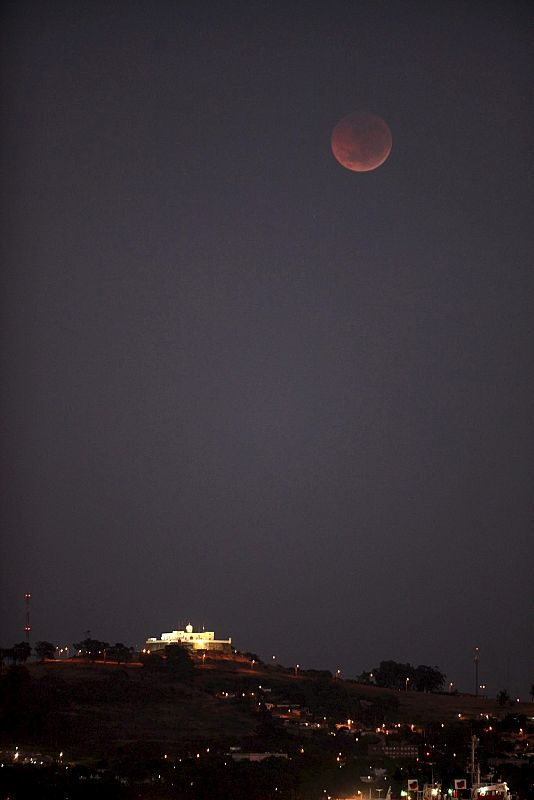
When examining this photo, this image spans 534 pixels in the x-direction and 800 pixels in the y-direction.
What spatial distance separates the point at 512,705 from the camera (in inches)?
4122

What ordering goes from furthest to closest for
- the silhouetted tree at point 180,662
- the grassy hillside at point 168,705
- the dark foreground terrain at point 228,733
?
the silhouetted tree at point 180,662, the grassy hillside at point 168,705, the dark foreground terrain at point 228,733

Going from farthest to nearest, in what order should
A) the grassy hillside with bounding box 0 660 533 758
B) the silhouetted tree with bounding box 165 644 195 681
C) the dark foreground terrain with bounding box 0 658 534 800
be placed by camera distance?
the silhouetted tree with bounding box 165 644 195 681
the grassy hillside with bounding box 0 660 533 758
the dark foreground terrain with bounding box 0 658 534 800

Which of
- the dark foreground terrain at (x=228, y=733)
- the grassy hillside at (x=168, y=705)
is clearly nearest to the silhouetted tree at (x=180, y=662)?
the dark foreground terrain at (x=228, y=733)

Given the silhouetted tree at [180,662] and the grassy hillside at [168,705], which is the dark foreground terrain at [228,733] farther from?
the silhouetted tree at [180,662]

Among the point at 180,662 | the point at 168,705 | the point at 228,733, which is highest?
the point at 180,662

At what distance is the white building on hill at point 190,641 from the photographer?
406 ft

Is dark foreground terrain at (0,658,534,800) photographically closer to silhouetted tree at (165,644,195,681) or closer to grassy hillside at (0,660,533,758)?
grassy hillside at (0,660,533,758)

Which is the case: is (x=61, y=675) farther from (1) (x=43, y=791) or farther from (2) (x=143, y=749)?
(1) (x=43, y=791)

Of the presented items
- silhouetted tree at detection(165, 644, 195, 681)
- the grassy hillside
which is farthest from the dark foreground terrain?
silhouetted tree at detection(165, 644, 195, 681)

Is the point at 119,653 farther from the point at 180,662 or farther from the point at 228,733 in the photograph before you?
the point at 228,733

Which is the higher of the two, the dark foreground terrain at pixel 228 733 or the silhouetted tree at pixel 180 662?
the silhouetted tree at pixel 180 662

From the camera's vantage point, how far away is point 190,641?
124625mm

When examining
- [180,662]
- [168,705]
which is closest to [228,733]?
[168,705]

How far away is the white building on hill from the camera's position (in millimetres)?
123750
